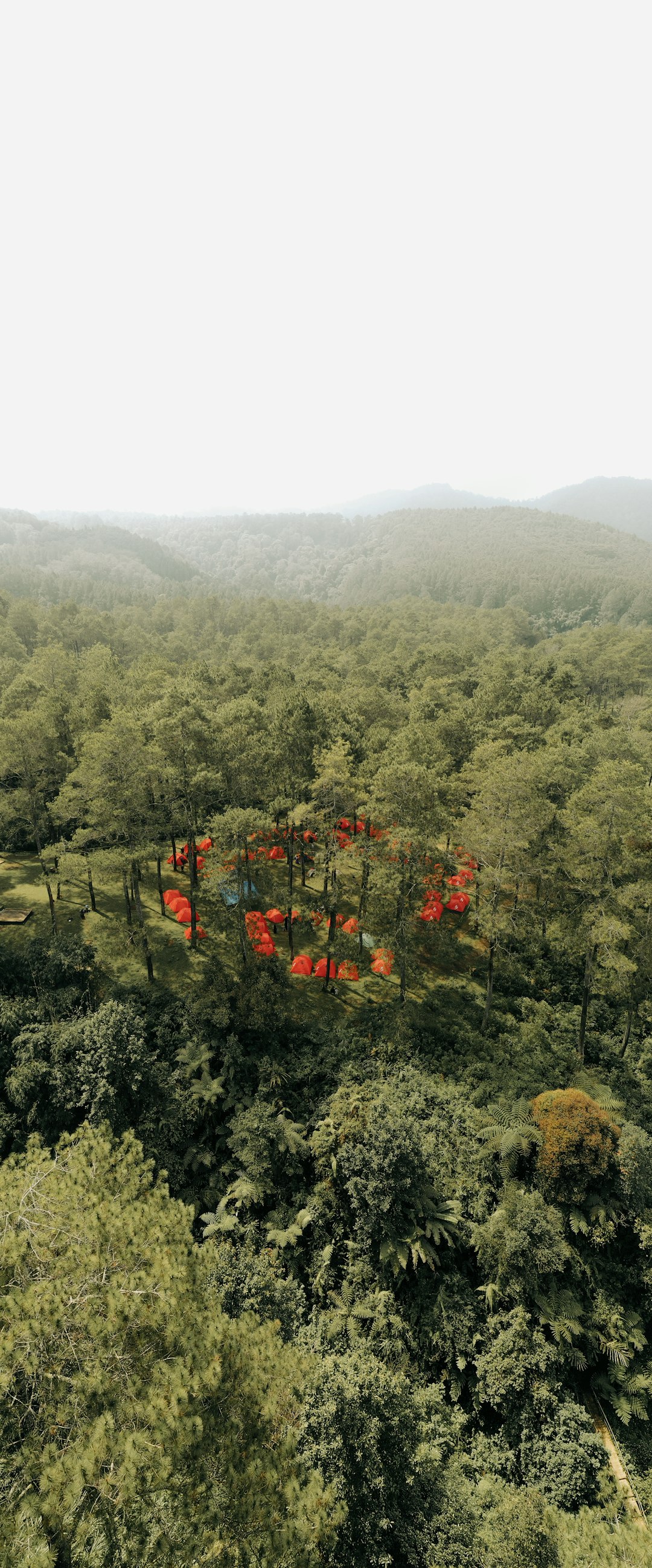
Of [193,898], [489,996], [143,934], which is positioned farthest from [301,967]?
[489,996]

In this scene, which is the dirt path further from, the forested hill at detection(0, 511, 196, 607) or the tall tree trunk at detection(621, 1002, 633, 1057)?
the forested hill at detection(0, 511, 196, 607)

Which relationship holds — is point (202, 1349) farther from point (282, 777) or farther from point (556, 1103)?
point (282, 777)

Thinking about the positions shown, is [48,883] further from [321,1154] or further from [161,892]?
[321,1154]

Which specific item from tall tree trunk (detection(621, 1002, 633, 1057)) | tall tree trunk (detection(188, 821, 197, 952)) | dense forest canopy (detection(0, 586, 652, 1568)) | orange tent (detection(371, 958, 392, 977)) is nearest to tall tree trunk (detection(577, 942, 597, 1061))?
dense forest canopy (detection(0, 586, 652, 1568))

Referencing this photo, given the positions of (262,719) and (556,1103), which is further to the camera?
(262,719)

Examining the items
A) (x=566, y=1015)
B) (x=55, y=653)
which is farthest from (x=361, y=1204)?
(x=55, y=653)

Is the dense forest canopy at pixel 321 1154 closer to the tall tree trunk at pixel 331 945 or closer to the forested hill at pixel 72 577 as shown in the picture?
the tall tree trunk at pixel 331 945
